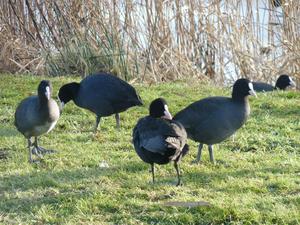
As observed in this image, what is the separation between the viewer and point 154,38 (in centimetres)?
1091

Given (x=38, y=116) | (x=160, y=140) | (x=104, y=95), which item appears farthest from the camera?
(x=104, y=95)

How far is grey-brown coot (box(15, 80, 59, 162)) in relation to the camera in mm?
6613

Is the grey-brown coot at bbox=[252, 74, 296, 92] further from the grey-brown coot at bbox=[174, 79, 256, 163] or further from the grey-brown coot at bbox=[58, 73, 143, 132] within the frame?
the grey-brown coot at bbox=[174, 79, 256, 163]

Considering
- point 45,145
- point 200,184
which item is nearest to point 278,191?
point 200,184

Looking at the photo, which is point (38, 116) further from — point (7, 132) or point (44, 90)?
point (7, 132)

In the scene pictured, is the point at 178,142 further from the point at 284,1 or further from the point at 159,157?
the point at 284,1

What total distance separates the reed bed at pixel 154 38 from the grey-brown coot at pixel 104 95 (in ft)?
8.91

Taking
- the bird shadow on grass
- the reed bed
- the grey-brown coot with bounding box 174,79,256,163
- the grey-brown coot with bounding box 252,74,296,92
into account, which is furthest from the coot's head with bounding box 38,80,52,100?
the grey-brown coot with bounding box 252,74,296,92

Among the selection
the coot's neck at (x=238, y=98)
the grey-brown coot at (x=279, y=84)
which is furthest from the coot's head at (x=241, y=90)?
the grey-brown coot at (x=279, y=84)

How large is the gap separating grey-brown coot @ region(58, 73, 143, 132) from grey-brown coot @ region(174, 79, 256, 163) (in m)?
1.28

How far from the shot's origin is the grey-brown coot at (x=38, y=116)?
6.61m

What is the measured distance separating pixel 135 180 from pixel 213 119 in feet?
3.20

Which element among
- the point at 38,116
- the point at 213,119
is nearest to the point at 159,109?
the point at 213,119

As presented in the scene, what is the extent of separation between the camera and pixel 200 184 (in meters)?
5.63
